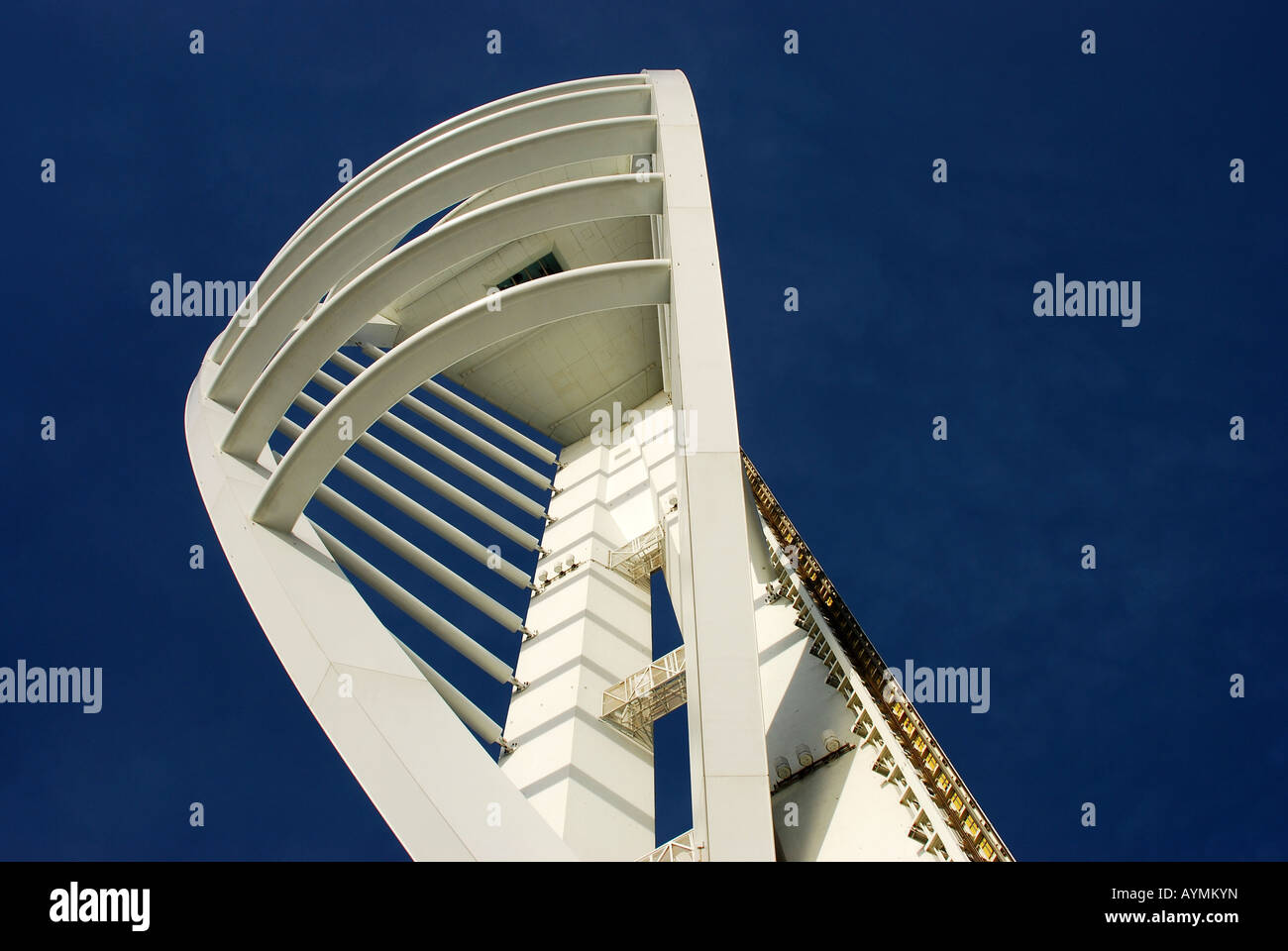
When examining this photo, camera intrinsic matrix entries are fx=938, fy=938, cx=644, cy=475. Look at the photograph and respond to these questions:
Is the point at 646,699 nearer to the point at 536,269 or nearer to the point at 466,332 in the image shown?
the point at 466,332

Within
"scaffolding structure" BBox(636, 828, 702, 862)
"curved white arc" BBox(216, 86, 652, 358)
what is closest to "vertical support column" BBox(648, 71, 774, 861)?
"scaffolding structure" BBox(636, 828, 702, 862)

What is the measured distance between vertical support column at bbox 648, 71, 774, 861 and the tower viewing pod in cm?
2

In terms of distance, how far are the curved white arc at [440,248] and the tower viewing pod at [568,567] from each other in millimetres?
32

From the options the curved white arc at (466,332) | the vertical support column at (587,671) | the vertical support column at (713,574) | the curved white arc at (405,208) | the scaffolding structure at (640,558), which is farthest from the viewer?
the scaffolding structure at (640,558)

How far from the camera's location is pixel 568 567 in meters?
18.2

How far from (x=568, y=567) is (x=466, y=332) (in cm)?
921

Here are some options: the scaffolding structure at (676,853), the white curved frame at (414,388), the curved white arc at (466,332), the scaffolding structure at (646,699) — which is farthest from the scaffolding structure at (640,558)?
the scaffolding structure at (676,853)

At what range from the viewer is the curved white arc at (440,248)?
420 inches

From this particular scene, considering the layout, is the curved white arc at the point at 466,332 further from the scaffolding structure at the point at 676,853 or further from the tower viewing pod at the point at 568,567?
the scaffolding structure at the point at 676,853

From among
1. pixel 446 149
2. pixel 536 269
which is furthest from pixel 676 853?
pixel 536 269

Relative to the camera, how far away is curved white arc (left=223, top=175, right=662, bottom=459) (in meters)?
10.7
